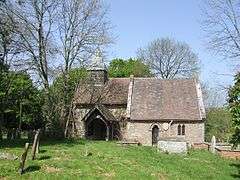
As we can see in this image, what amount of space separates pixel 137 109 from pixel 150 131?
2.79 meters

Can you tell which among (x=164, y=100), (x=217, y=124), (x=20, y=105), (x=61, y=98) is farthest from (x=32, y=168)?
(x=217, y=124)

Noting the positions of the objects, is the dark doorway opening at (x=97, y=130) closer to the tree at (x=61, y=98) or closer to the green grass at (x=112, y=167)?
the tree at (x=61, y=98)

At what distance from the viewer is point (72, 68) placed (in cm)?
4450

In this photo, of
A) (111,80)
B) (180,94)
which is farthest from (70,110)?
(180,94)

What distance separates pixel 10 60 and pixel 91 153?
14.9 m

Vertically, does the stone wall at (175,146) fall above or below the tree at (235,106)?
below

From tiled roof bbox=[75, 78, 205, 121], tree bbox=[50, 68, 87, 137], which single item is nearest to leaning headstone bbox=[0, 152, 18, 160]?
tree bbox=[50, 68, 87, 137]

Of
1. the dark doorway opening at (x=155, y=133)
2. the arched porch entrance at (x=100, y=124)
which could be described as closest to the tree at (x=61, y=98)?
the arched porch entrance at (x=100, y=124)

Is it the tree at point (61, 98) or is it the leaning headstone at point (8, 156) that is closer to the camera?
the leaning headstone at point (8, 156)

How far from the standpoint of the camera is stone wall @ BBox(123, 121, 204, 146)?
147 ft

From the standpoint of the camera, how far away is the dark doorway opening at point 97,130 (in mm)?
48100

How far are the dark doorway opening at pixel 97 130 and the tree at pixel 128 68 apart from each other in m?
21.9

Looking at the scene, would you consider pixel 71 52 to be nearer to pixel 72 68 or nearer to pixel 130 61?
pixel 72 68

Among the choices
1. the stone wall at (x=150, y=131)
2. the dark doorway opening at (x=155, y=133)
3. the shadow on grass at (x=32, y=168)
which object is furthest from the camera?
the dark doorway opening at (x=155, y=133)
